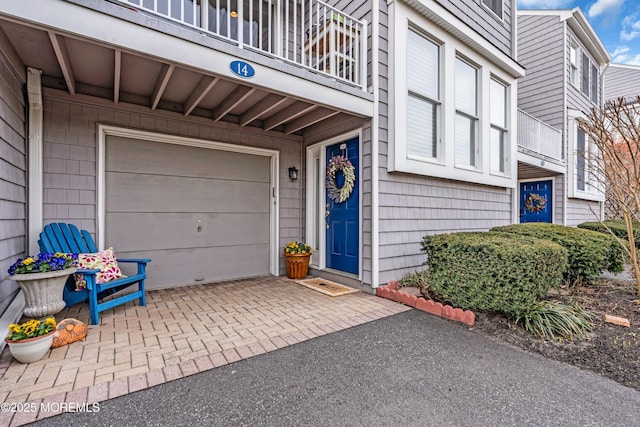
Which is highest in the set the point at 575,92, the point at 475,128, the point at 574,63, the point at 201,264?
the point at 574,63

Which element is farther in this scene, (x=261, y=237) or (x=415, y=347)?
(x=261, y=237)

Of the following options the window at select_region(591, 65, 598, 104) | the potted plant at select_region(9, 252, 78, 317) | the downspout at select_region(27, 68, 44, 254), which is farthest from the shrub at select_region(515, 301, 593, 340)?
the window at select_region(591, 65, 598, 104)

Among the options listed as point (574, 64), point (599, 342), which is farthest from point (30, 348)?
point (574, 64)

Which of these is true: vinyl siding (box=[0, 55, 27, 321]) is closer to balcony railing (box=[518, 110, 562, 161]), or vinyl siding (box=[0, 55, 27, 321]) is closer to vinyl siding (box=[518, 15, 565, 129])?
Result: balcony railing (box=[518, 110, 562, 161])

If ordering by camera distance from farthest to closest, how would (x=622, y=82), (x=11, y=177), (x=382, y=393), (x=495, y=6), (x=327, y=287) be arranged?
(x=622, y=82) → (x=495, y=6) → (x=327, y=287) → (x=11, y=177) → (x=382, y=393)

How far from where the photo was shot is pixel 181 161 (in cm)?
420

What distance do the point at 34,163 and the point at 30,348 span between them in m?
2.01

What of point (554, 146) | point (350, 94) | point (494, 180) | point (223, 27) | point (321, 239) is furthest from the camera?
point (554, 146)

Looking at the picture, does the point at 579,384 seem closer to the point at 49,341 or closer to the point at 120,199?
the point at 49,341

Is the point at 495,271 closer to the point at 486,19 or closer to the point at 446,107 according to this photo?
the point at 446,107

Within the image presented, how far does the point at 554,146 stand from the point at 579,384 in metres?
7.47

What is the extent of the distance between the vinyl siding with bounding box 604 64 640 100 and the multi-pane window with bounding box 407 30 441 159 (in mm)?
13503

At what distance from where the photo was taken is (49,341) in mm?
2148

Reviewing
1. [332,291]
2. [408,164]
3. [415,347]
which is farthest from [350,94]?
[415,347]
